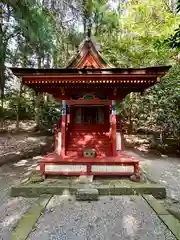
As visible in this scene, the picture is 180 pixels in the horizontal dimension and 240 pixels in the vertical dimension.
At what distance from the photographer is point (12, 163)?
22.5 ft

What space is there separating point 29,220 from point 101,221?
120cm

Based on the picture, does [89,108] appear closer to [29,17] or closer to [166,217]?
[29,17]

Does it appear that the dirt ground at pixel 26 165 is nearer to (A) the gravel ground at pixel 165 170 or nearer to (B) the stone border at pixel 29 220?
(A) the gravel ground at pixel 165 170

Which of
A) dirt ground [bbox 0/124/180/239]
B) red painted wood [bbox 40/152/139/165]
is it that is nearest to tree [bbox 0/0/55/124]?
dirt ground [bbox 0/124/180/239]

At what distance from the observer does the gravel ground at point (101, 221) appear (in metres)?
2.66

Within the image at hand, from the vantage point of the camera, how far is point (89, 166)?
488 cm

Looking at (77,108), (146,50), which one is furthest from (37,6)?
(146,50)

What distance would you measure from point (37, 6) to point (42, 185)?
218 inches

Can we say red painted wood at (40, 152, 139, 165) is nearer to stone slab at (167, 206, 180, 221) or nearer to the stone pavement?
the stone pavement

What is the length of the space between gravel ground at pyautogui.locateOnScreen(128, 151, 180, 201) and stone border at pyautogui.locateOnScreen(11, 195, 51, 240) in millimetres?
2903

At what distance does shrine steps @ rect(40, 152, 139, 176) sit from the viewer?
15.8 ft

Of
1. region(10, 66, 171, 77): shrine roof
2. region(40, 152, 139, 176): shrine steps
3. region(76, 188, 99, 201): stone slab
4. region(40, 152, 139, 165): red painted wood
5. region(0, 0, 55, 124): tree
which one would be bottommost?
region(76, 188, 99, 201): stone slab

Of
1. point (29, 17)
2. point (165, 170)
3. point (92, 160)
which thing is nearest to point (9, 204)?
point (92, 160)

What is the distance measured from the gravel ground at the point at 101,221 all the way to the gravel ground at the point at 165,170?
1420 mm
